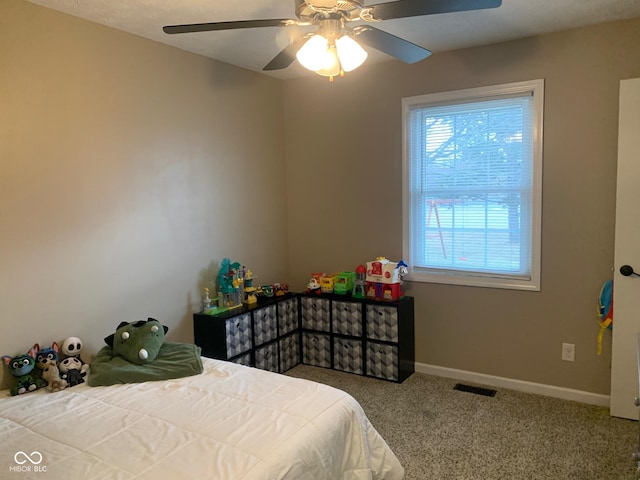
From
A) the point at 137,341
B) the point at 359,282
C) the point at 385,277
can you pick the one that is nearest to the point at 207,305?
the point at 137,341

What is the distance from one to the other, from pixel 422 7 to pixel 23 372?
2508 millimetres

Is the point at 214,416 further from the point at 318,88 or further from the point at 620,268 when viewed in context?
the point at 318,88

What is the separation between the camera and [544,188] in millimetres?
3199

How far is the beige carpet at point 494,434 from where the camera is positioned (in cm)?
243

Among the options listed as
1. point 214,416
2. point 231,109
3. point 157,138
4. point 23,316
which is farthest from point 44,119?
point 214,416

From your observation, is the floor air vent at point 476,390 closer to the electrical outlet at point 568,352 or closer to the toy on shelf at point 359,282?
the electrical outlet at point 568,352

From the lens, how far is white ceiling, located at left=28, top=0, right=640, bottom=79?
256cm

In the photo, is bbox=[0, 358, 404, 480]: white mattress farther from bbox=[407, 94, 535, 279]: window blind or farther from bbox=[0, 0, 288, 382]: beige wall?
bbox=[407, 94, 535, 279]: window blind

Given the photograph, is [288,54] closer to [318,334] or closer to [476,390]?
[318,334]

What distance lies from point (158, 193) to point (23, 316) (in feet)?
3.55

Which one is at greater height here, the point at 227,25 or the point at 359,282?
the point at 227,25

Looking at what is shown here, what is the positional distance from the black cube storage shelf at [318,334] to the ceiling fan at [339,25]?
1.91 meters

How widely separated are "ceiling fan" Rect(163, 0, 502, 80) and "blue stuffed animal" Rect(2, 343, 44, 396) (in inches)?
69.6
